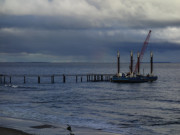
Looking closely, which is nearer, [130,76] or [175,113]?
[175,113]

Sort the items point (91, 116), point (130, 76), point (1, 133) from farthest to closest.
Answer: point (130, 76)
point (91, 116)
point (1, 133)

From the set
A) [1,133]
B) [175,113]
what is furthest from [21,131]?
[175,113]

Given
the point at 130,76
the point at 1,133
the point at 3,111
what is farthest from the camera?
the point at 130,76

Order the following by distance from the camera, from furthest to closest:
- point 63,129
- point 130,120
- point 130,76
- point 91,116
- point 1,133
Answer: point 130,76
point 91,116
point 130,120
point 63,129
point 1,133

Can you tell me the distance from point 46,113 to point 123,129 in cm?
1466

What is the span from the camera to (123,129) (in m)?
32.7

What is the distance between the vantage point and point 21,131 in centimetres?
2780

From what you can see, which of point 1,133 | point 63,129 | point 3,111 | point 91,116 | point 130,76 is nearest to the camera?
point 1,133

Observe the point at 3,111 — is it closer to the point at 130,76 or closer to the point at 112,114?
the point at 112,114

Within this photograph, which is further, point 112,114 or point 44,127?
point 112,114

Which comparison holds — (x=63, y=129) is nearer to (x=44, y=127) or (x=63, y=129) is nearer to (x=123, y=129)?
(x=44, y=127)

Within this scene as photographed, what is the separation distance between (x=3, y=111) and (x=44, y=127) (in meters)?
14.9

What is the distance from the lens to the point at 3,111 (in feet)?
143

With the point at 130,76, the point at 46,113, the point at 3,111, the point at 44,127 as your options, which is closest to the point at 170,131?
the point at 44,127
